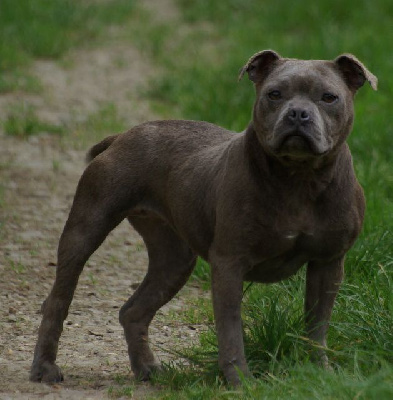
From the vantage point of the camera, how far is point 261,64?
221 inches

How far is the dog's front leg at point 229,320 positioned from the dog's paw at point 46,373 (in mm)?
993

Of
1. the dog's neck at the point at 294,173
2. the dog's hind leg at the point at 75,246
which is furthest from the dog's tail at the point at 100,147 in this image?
the dog's neck at the point at 294,173

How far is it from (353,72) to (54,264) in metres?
3.00

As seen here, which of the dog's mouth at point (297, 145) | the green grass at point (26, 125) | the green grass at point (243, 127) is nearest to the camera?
the dog's mouth at point (297, 145)

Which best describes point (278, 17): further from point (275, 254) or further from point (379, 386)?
point (379, 386)

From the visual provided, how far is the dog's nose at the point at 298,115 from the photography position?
510 cm

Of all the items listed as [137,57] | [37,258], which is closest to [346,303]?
[37,258]

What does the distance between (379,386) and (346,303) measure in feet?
5.08

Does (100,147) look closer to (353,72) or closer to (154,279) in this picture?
(154,279)

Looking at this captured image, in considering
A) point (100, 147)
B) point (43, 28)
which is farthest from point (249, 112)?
point (100, 147)

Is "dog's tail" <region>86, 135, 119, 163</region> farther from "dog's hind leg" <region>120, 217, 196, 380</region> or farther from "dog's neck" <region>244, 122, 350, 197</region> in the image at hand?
"dog's neck" <region>244, 122, 350, 197</region>

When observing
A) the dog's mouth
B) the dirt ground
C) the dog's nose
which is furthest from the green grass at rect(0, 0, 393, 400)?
the dog's nose

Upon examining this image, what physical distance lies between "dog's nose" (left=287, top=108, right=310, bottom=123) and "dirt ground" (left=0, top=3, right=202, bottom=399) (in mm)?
1571

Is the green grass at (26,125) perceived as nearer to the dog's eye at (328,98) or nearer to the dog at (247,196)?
the dog at (247,196)
